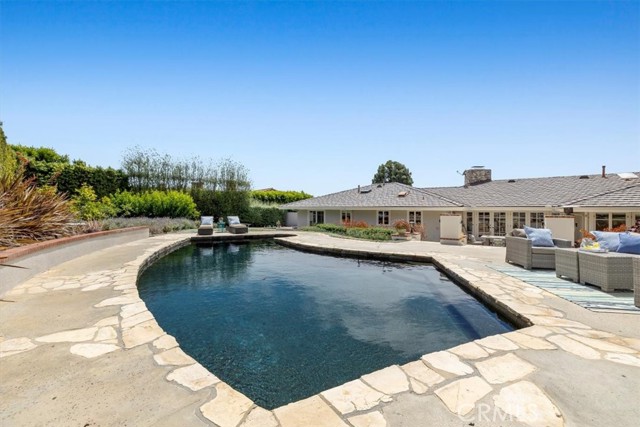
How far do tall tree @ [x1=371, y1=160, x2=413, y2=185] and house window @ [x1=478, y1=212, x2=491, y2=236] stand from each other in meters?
33.9

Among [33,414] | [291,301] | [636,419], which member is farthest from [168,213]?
[636,419]

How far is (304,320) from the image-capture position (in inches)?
203

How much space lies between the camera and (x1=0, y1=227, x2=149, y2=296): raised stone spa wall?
A: 204 inches

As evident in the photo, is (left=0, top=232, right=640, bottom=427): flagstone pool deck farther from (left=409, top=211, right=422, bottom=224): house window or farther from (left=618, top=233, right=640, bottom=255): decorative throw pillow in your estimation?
(left=409, top=211, right=422, bottom=224): house window

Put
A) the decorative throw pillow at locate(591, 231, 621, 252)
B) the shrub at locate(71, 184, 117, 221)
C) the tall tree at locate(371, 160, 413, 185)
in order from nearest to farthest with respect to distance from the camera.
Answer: the decorative throw pillow at locate(591, 231, 621, 252) < the shrub at locate(71, 184, 117, 221) < the tall tree at locate(371, 160, 413, 185)

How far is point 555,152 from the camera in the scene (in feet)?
62.2

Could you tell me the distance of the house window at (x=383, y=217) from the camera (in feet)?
74.2

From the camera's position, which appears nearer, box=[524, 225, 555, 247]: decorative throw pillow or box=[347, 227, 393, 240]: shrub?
box=[524, 225, 555, 247]: decorative throw pillow

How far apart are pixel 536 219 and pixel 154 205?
25402 mm

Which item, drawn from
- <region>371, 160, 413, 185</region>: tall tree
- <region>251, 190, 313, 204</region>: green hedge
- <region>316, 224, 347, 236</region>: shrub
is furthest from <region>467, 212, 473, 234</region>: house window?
<region>371, 160, 413, 185</region>: tall tree

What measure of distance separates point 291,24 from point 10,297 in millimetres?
11128

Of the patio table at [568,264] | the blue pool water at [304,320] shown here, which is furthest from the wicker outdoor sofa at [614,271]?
the blue pool water at [304,320]

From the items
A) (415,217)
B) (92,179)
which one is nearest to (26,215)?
(92,179)

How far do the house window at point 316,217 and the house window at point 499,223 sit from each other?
13490 millimetres
